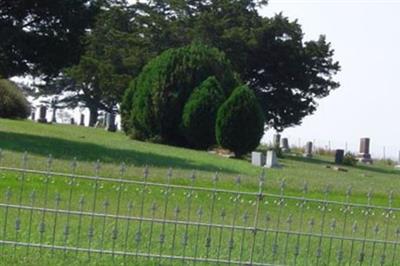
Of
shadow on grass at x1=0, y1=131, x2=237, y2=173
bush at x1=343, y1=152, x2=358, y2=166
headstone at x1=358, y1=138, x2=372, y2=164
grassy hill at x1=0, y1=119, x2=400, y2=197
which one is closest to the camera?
grassy hill at x1=0, y1=119, x2=400, y2=197

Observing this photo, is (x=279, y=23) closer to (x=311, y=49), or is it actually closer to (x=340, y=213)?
(x=311, y=49)

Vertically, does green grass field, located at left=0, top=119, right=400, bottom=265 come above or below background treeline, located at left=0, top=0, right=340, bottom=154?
below

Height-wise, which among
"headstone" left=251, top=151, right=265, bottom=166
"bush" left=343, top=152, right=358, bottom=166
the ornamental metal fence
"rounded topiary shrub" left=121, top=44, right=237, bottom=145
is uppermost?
"rounded topiary shrub" left=121, top=44, right=237, bottom=145

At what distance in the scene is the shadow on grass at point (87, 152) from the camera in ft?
66.7

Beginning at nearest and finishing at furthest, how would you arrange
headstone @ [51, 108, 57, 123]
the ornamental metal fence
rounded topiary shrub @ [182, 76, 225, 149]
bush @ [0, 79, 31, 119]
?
1. the ornamental metal fence
2. rounded topiary shrub @ [182, 76, 225, 149]
3. bush @ [0, 79, 31, 119]
4. headstone @ [51, 108, 57, 123]

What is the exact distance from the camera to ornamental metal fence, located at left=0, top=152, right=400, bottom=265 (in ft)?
31.6

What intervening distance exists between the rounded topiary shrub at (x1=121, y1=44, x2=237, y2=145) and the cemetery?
0.05 metres

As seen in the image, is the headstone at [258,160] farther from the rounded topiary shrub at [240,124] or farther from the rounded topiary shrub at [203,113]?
the rounded topiary shrub at [203,113]

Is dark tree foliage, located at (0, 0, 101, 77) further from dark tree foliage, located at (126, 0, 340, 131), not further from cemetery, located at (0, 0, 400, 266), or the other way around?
dark tree foliage, located at (126, 0, 340, 131)

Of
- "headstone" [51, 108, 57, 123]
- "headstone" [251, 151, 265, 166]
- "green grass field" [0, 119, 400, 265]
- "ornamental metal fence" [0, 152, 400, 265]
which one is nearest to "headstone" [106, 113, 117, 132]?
"headstone" [51, 108, 57, 123]

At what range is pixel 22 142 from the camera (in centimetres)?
2280

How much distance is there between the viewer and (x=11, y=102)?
129 ft

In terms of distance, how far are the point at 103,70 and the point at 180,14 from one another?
5243mm

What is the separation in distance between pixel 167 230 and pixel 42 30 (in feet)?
50.4
